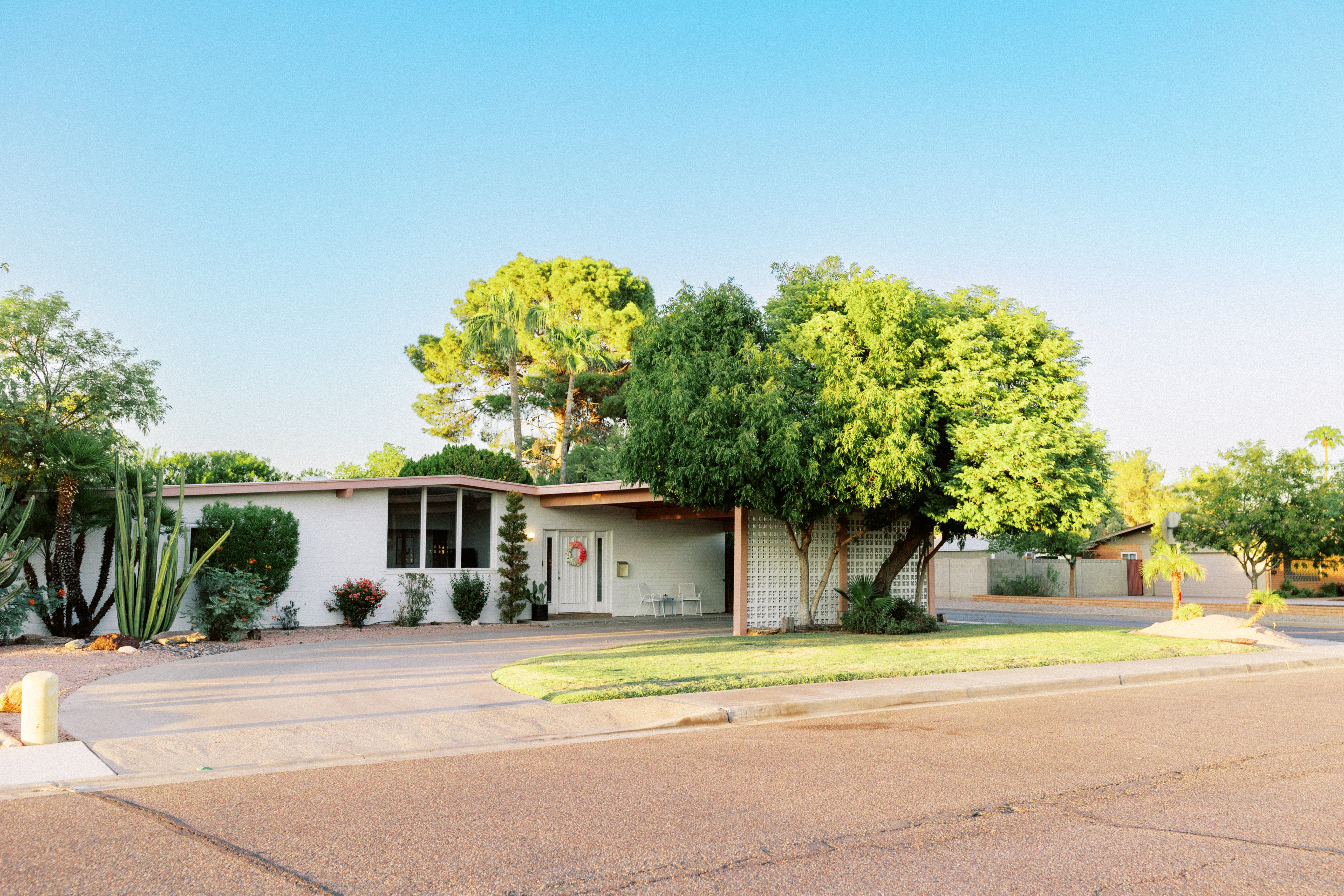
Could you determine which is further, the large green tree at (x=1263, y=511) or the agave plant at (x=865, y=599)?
the large green tree at (x=1263, y=511)

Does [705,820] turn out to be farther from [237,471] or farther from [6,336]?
[237,471]

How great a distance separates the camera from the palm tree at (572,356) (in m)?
37.3

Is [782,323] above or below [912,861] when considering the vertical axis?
above

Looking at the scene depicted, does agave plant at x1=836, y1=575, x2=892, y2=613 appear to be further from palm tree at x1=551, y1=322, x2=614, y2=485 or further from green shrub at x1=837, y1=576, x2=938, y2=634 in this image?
palm tree at x1=551, y1=322, x2=614, y2=485

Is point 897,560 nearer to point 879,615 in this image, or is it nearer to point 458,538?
point 879,615

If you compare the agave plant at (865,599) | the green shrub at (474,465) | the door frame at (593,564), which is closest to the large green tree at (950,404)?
the agave plant at (865,599)

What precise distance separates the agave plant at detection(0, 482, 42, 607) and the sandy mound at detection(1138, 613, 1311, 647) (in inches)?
773

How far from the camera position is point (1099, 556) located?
49312mm

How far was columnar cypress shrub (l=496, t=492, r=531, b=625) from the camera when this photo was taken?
23.4 m

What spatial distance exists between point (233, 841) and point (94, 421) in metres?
16.2

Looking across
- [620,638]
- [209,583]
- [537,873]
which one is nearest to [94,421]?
[209,583]

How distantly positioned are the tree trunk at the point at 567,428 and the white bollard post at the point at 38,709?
2948cm

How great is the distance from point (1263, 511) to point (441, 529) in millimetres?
25120

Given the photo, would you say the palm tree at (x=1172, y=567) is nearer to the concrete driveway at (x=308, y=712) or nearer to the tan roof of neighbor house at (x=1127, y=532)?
the concrete driveway at (x=308, y=712)
